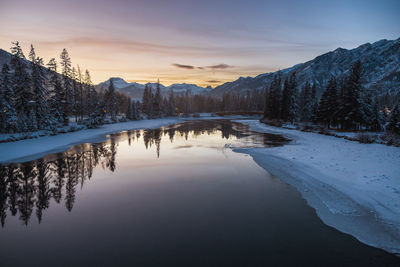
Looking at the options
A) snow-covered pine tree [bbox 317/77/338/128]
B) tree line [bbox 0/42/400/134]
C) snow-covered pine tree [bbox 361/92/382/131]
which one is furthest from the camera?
snow-covered pine tree [bbox 317/77/338/128]

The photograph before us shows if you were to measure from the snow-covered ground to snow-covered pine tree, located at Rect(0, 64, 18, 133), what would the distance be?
109 ft

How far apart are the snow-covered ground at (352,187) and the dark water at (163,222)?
0.65 m

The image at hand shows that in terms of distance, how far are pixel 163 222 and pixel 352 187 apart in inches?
365

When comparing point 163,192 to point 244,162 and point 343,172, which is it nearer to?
point 244,162

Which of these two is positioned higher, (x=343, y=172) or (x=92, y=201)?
(x=343, y=172)

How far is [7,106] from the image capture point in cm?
2842

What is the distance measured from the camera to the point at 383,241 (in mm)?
6129

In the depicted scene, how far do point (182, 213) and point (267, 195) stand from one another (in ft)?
14.4

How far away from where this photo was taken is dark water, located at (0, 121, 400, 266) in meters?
5.65

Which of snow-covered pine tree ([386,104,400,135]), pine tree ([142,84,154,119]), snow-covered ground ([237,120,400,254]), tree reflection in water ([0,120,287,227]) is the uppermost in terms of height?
pine tree ([142,84,154,119])

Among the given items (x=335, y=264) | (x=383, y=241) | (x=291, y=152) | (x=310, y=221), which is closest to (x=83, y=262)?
(x=335, y=264)

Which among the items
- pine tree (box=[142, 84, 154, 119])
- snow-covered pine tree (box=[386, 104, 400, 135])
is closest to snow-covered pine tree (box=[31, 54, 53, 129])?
pine tree (box=[142, 84, 154, 119])

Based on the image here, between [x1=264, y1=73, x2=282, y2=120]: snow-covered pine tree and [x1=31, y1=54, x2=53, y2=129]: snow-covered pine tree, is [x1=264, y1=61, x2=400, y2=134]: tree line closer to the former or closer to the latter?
[x1=264, y1=73, x2=282, y2=120]: snow-covered pine tree

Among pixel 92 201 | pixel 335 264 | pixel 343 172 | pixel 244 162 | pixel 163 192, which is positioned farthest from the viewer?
pixel 244 162
